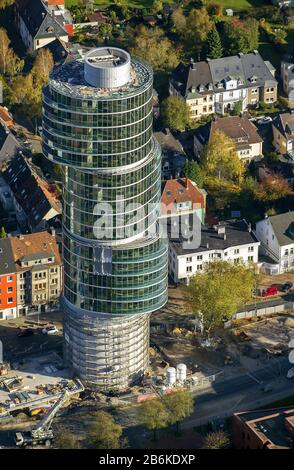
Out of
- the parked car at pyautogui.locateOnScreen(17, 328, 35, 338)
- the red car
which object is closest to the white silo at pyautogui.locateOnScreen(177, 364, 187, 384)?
the parked car at pyautogui.locateOnScreen(17, 328, 35, 338)

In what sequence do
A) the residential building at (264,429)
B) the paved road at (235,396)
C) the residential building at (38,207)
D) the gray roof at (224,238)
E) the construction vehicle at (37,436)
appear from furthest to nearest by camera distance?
the residential building at (38,207), the gray roof at (224,238), the paved road at (235,396), the construction vehicle at (37,436), the residential building at (264,429)

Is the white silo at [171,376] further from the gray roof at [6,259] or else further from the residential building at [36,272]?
the gray roof at [6,259]

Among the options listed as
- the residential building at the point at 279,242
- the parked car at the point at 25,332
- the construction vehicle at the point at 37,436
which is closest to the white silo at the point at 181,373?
the construction vehicle at the point at 37,436

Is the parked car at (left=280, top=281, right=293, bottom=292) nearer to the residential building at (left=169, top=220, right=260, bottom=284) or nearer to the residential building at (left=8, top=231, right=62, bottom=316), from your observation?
the residential building at (left=169, top=220, right=260, bottom=284)

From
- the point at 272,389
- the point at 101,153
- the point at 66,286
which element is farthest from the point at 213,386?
the point at 101,153

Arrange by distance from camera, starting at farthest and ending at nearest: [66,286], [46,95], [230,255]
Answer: [230,255], [66,286], [46,95]
